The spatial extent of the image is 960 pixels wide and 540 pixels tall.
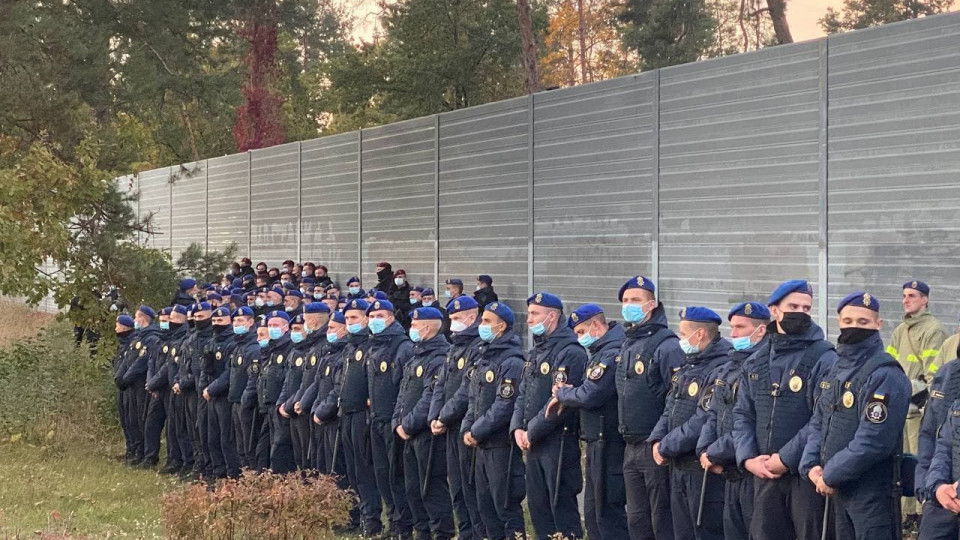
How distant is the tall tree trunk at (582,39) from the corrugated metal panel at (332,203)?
94.0ft

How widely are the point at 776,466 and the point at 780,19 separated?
58.9 ft

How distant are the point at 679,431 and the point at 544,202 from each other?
8558mm

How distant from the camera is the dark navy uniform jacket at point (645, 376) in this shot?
29.6ft

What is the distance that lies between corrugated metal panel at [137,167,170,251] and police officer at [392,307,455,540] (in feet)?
73.0

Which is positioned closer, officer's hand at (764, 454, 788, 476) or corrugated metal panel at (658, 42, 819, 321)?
officer's hand at (764, 454, 788, 476)

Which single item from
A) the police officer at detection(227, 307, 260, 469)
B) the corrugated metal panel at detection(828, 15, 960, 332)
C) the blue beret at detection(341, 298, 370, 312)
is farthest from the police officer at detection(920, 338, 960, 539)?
the police officer at detection(227, 307, 260, 469)

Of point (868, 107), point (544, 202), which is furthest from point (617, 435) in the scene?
point (544, 202)

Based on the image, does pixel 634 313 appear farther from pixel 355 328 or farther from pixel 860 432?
pixel 355 328

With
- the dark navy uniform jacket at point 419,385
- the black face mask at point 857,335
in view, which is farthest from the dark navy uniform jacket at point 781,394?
the dark navy uniform jacket at point 419,385

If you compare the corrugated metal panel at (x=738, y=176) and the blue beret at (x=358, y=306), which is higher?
the corrugated metal panel at (x=738, y=176)

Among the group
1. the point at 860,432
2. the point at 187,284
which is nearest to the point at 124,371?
the point at 187,284

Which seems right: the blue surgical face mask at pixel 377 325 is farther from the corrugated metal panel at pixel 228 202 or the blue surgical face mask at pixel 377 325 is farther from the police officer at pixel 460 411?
the corrugated metal panel at pixel 228 202

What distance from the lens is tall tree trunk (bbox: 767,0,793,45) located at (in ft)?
79.7

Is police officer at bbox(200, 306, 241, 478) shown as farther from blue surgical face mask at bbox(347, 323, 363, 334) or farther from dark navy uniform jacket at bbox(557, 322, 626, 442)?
dark navy uniform jacket at bbox(557, 322, 626, 442)
